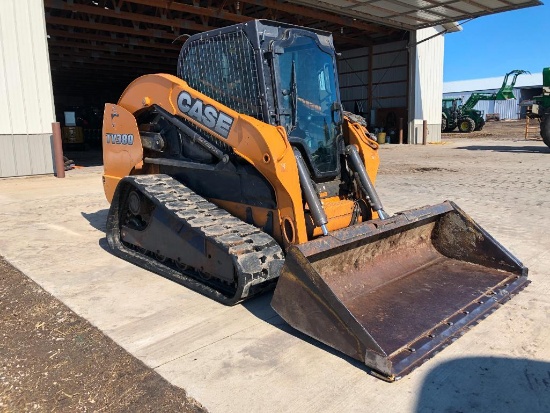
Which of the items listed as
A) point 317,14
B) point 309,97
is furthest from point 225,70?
point 317,14

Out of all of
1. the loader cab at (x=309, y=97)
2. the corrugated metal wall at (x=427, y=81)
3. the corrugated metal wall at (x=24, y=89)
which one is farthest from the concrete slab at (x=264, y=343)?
the corrugated metal wall at (x=427, y=81)

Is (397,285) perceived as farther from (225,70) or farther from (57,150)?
(57,150)

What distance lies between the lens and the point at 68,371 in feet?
10.0

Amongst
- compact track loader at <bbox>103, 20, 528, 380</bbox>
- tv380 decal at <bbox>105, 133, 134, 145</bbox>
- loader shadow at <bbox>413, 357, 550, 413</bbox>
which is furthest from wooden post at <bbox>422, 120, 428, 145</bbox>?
loader shadow at <bbox>413, 357, 550, 413</bbox>

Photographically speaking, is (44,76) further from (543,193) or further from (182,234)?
(543,193)

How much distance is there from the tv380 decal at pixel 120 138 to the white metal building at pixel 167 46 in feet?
23.7

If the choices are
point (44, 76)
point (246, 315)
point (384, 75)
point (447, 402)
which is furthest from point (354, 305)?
point (384, 75)

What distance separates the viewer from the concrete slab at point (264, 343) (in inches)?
108

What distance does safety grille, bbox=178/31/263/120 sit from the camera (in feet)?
14.2

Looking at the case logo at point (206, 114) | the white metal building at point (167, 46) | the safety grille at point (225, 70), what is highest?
the white metal building at point (167, 46)

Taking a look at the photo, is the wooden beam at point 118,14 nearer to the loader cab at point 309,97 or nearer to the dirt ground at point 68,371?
the loader cab at point 309,97

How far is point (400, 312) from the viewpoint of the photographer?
144 inches

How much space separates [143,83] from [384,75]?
20.8m

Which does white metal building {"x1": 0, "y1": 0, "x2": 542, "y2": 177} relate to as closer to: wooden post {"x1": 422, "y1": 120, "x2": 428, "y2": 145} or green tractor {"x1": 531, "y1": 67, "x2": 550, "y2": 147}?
wooden post {"x1": 422, "y1": 120, "x2": 428, "y2": 145}
